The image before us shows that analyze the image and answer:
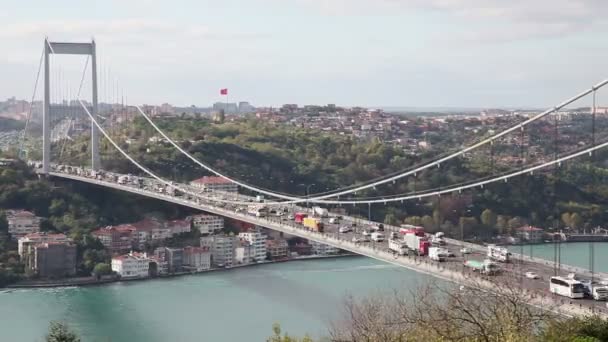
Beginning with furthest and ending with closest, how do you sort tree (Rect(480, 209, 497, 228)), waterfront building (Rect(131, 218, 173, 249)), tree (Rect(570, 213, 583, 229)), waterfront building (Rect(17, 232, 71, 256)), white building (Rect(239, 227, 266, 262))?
tree (Rect(570, 213, 583, 229)) < tree (Rect(480, 209, 497, 228)) < waterfront building (Rect(131, 218, 173, 249)) < white building (Rect(239, 227, 266, 262)) < waterfront building (Rect(17, 232, 71, 256))

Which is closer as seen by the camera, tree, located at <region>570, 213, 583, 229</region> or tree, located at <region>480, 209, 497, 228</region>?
tree, located at <region>480, 209, 497, 228</region>

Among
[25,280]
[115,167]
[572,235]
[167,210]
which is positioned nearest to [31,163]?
[115,167]

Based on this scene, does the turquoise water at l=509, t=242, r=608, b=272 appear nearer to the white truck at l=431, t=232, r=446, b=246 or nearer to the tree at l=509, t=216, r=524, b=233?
the tree at l=509, t=216, r=524, b=233

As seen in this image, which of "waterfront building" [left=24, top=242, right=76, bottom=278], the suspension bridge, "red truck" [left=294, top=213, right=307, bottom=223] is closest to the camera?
the suspension bridge

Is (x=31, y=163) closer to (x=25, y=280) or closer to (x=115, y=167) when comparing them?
(x=115, y=167)

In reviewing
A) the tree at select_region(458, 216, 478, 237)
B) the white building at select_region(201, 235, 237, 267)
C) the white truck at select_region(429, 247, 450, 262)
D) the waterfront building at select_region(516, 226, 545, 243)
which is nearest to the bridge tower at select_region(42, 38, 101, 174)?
the white building at select_region(201, 235, 237, 267)

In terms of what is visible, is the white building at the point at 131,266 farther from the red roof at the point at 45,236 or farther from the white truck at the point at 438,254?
the white truck at the point at 438,254
